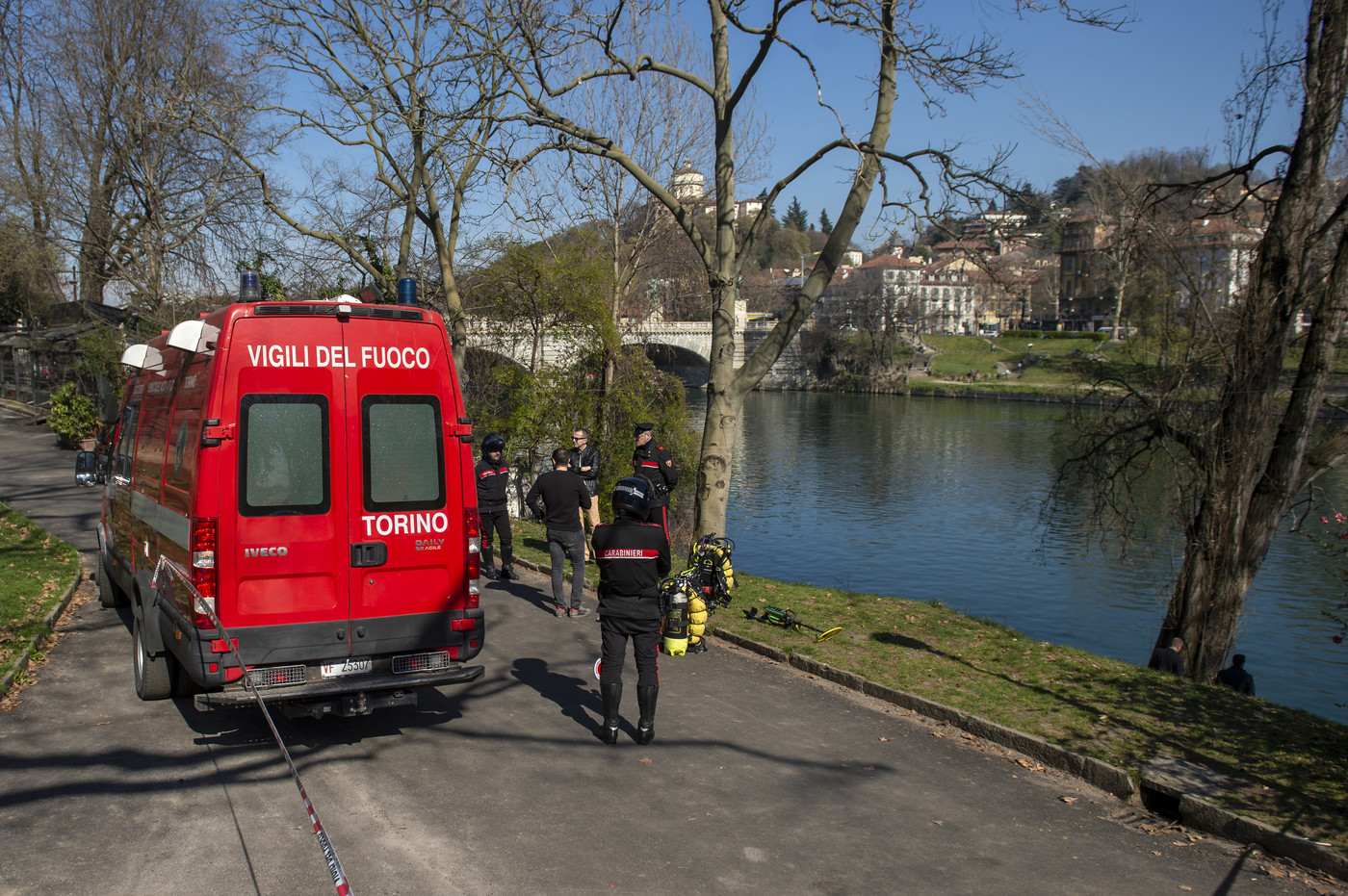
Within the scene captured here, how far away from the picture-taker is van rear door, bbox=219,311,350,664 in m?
5.69

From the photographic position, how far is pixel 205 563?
558cm

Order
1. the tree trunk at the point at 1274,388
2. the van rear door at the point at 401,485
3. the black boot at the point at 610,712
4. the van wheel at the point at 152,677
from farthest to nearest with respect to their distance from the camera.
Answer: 1. the tree trunk at the point at 1274,388
2. the van wheel at the point at 152,677
3. the black boot at the point at 610,712
4. the van rear door at the point at 401,485

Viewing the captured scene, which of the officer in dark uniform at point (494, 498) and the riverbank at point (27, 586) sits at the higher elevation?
the officer in dark uniform at point (494, 498)

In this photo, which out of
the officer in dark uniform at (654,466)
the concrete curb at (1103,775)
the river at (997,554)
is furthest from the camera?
the river at (997,554)

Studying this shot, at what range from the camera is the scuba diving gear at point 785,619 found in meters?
9.45

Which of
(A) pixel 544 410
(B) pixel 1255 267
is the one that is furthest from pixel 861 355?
(B) pixel 1255 267

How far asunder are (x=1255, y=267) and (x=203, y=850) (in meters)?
12.4

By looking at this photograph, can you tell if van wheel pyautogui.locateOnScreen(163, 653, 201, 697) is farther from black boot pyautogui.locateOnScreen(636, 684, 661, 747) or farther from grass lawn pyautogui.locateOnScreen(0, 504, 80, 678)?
black boot pyautogui.locateOnScreen(636, 684, 661, 747)

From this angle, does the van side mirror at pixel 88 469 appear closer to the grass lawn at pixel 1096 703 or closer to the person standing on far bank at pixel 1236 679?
the grass lawn at pixel 1096 703

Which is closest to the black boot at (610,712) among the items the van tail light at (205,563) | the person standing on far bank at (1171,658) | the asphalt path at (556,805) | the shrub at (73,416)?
the asphalt path at (556,805)

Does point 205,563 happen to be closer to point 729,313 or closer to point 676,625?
point 676,625

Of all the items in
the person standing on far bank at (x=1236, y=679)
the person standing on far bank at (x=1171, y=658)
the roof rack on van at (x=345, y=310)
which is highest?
the roof rack on van at (x=345, y=310)

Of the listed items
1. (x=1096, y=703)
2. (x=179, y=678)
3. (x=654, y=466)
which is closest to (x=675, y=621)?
(x=654, y=466)

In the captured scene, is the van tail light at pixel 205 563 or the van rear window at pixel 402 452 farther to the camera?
the van rear window at pixel 402 452
